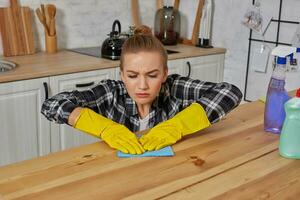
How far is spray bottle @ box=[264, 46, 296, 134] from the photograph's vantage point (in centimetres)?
145

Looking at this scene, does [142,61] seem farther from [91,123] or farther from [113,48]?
[113,48]

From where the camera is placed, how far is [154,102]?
5.56 feet

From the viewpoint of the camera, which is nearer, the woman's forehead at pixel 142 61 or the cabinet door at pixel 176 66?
the woman's forehead at pixel 142 61

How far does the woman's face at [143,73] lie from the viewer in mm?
1485

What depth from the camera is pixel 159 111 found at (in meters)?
1.71

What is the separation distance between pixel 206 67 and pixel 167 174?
217cm

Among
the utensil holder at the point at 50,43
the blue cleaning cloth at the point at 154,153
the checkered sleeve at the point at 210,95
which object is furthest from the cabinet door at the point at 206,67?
the blue cleaning cloth at the point at 154,153

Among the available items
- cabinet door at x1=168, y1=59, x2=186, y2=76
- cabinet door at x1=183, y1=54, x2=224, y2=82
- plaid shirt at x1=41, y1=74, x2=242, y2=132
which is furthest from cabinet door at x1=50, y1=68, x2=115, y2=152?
plaid shirt at x1=41, y1=74, x2=242, y2=132

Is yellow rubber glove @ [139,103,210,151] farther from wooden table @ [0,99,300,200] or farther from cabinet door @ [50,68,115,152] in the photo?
cabinet door @ [50,68,115,152]

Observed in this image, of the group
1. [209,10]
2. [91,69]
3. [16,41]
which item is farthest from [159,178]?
[209,10]

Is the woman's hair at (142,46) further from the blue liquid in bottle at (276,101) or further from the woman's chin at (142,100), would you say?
the blue liquid in bottle at (276,101)

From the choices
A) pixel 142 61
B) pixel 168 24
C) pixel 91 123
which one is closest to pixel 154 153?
pixel 91 123

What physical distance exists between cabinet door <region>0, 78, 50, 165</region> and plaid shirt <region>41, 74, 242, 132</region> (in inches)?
29.3

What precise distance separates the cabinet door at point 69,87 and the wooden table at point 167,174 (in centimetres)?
117
